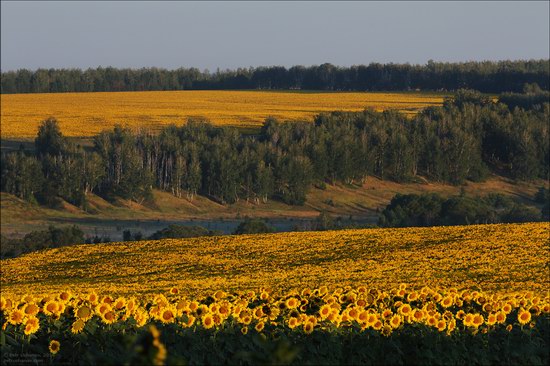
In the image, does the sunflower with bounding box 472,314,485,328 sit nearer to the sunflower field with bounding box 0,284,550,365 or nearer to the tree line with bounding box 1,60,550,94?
the sunflower field with bounding box 0,284,550,365

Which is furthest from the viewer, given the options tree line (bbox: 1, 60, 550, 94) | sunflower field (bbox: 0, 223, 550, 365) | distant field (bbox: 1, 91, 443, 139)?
tree line (bbox: 1, 60, 550, 94)

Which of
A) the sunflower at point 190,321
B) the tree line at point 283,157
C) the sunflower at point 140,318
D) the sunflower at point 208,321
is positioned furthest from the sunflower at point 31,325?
the tree line at point 283,157

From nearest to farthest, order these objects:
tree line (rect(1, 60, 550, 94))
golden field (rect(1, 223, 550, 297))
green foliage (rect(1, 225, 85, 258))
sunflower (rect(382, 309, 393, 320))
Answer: sunflower (rect(382, 309, 393, 320))
golden field (rect(1, 223, 550, 297))
green foliage (rect(1, 225, 85, 258))
tree line (rect(1, 60, 550, 94))

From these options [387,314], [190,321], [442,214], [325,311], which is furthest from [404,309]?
[442,214]

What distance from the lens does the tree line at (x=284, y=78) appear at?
6673 inches

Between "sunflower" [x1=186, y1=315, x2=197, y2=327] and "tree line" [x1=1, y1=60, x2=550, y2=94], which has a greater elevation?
"tree line" [x1=1, y1=60, x2=550, y2=94]

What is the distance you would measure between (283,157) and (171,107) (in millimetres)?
51827

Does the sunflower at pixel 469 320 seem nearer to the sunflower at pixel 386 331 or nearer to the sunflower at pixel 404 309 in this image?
the sunflower at pixel 404 309

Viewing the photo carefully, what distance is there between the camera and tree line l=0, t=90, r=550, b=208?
89.8 meters

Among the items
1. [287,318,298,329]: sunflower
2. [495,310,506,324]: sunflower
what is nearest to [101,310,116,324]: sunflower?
[287,318,298,329]: sunflower

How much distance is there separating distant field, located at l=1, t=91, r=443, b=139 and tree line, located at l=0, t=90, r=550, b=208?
16137 millimetres

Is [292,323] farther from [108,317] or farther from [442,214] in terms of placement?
[442,214]

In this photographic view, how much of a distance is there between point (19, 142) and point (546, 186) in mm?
50349

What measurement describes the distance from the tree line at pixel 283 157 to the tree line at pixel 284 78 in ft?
158
